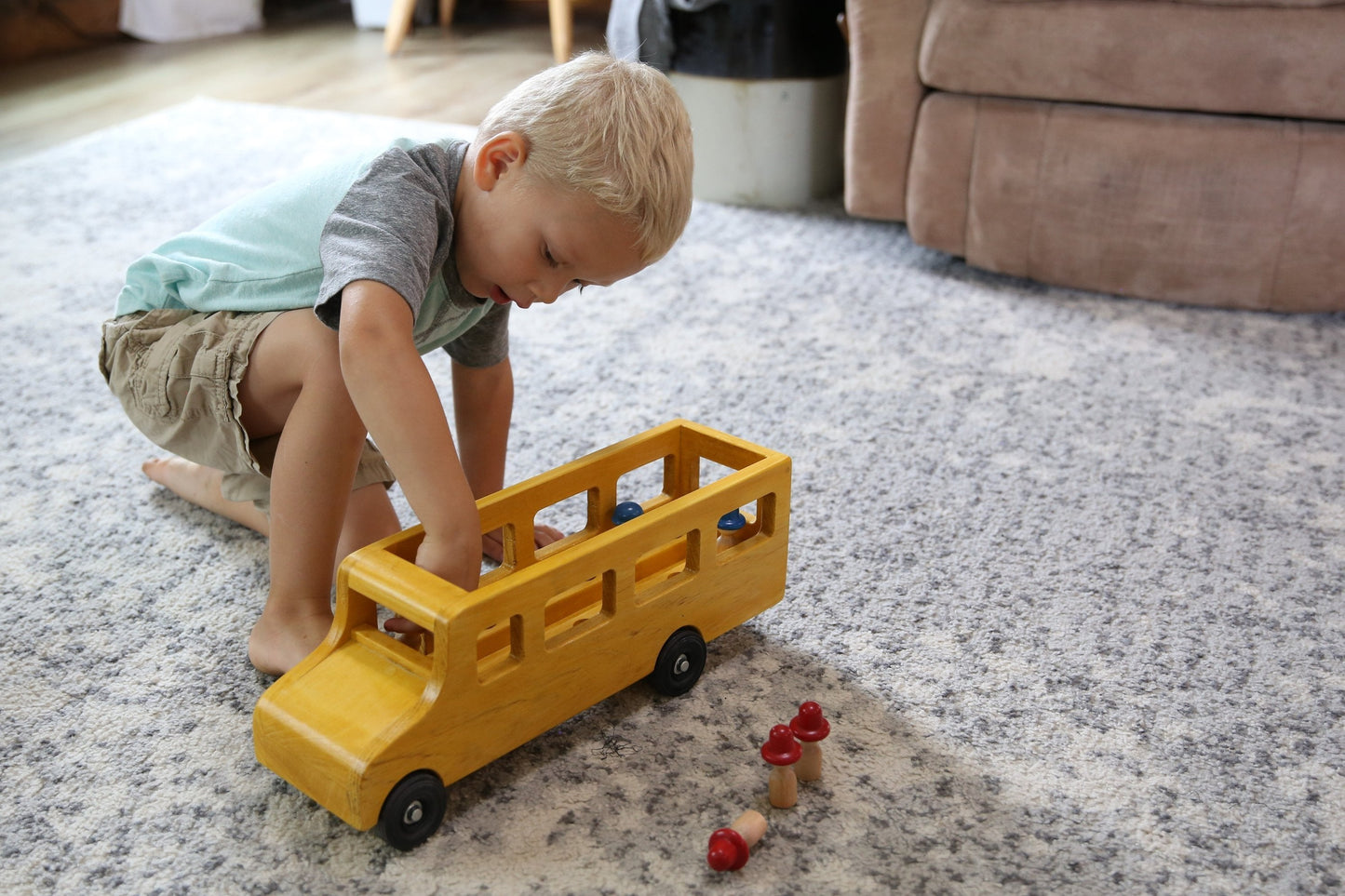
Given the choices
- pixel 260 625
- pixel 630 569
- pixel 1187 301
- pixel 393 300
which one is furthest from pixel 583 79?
pixel 1187 301

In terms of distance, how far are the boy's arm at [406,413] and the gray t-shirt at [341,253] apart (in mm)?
21

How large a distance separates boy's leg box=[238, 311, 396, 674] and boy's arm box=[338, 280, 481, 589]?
0.07 metres

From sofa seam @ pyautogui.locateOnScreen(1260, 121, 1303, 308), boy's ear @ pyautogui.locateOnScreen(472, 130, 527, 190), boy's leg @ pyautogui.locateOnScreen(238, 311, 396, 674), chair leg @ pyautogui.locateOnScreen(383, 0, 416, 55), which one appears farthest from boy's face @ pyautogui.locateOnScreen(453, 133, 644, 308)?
chair leg @ pyautogui.locateOnScreen(383, 0, 416, 55)

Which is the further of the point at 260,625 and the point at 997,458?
the point at 997,458

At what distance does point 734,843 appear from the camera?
67cm

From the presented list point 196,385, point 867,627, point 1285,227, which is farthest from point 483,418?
point 1285,227

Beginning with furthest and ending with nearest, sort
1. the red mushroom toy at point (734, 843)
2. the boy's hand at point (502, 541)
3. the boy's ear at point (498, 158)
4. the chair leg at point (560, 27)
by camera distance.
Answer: the chair leg at point (560, 27), the boy's hand at point (502, 541), the boy's ear at point (498, 158), the red mushroom toy at point (734, 843)

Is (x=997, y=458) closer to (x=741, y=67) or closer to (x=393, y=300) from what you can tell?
(x=393, y=300)

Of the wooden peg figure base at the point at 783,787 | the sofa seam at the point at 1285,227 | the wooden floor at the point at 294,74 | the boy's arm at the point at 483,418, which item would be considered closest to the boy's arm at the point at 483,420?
the boy's arm at the point at 483,418

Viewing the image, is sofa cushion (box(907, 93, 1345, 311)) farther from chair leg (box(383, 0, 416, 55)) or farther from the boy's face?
chair leg (box(383, 0, 416, 55))

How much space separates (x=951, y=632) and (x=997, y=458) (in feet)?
0.99

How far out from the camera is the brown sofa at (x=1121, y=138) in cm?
135

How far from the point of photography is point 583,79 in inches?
30.8

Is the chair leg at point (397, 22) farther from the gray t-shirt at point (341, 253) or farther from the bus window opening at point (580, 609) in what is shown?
the bus window opening at point (580, 609)
